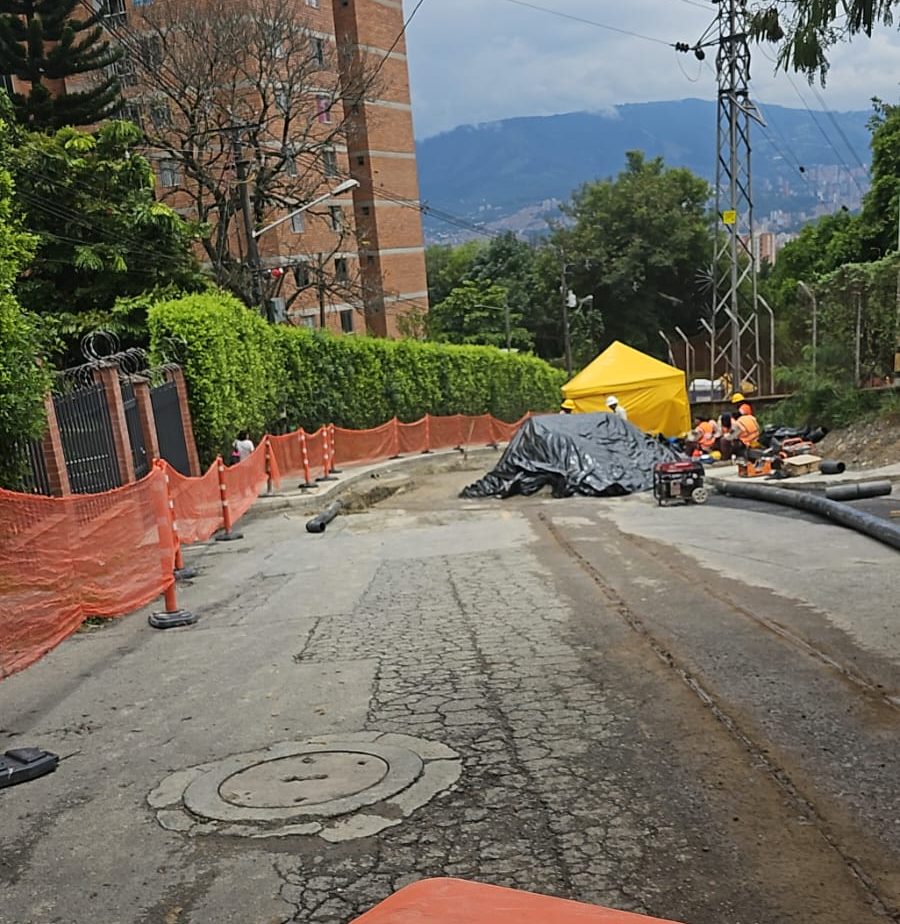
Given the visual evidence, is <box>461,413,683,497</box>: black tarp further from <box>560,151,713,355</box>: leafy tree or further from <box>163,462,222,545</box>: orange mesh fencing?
<box>560,151,713,355</box>: leafy tree

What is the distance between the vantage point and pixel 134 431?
47.7 feet

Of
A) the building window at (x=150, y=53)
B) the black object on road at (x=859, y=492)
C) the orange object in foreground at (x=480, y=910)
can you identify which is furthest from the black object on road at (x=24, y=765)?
the building window at (x=150, y=53)

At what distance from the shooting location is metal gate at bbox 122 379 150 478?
46.9 ft

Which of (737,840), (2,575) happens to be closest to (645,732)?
(737,840)

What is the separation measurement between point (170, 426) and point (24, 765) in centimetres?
1199

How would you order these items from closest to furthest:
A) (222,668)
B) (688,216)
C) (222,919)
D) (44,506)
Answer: (222,919), (222,668), (44,506), (688,216)

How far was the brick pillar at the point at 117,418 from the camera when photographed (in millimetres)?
13273

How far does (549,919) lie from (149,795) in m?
2.85

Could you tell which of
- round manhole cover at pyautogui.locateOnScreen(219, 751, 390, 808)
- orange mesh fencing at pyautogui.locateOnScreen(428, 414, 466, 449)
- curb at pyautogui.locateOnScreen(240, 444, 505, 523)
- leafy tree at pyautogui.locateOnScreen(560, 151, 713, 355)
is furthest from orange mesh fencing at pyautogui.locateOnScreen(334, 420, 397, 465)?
leafy tree at pyautogui.locateOnScreen(560, 151, 713, 355)

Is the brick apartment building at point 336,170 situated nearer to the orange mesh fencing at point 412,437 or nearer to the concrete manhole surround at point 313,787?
the orange mesh fencing at point 412,437

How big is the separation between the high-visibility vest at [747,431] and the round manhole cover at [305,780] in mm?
17176

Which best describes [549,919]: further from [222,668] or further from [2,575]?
[2,575]

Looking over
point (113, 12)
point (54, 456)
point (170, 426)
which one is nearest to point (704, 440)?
point (170, 426)

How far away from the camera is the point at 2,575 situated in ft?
23.6
